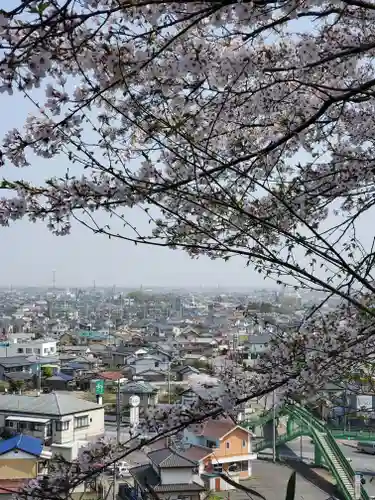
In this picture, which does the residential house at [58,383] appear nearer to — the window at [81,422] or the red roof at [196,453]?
the window at [81,422]

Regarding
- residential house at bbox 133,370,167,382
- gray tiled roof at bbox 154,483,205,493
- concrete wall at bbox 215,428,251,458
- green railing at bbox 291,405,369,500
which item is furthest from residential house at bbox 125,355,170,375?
gray tiled roof at bbox 154,483,205,493

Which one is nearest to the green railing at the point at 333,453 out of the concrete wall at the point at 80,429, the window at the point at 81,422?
the concrete wall at the point at 80,429

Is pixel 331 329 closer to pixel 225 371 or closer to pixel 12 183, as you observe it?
pixel 225 371

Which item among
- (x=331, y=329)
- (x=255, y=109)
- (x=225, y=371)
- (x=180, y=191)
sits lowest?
(x=225, y=371)

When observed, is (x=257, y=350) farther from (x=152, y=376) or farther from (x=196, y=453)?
(x=152, y=376)

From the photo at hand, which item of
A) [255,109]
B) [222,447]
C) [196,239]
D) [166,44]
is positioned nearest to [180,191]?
[196,239]

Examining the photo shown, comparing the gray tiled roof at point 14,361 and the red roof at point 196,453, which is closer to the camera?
the red roof at point 196,453

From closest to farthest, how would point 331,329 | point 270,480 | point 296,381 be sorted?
1. point 296,381
2. point 331,329
3. point 270,480

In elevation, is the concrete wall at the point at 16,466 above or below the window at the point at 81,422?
above
